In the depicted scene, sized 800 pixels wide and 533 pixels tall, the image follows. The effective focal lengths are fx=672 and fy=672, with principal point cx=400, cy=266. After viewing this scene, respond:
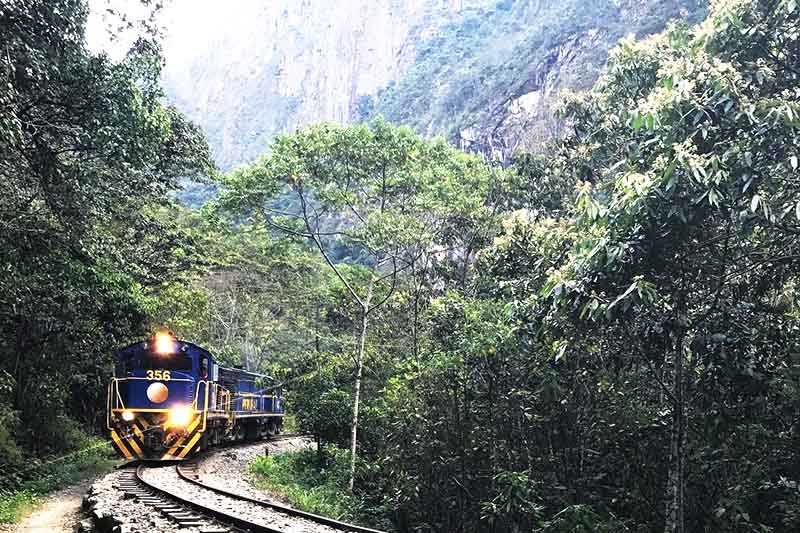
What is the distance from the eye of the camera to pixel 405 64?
283 feet

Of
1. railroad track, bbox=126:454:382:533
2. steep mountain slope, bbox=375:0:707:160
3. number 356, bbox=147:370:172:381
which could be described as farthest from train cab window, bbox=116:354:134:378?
steep mountain slope, bbox=375:0:707:160

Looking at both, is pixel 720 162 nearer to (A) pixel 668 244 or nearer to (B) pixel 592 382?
(A) pixel 668 244

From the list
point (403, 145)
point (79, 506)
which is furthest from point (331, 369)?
point (79, 506)

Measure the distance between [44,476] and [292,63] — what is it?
97.2m

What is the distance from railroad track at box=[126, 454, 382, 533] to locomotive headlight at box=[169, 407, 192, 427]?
2.65m

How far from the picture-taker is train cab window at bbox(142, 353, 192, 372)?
A: 45.8ft

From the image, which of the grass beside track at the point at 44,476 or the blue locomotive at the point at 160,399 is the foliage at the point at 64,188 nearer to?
the grass beside track at the point at 44,476

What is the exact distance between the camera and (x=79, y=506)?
929 cm

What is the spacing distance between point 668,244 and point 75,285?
1038 centimetres

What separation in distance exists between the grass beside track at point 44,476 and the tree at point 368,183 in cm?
546

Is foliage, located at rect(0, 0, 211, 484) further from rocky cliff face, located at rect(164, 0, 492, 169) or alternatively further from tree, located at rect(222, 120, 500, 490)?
rocky cliff face, located at rect(164, 0, 492, 169)

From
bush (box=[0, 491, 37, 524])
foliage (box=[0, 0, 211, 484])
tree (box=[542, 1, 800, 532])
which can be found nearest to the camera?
tree (box=[542, 1, 800, 532])

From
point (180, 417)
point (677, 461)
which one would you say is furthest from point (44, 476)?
point (677, 461)

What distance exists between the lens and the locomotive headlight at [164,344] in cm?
1400
